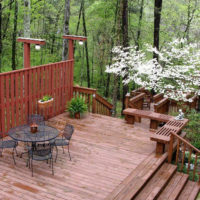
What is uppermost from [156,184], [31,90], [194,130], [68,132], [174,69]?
[174,69]

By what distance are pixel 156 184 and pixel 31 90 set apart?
3.96 meters

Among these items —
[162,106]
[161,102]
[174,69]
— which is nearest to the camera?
[174,69]

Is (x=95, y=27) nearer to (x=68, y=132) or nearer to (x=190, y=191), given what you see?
(x=68, y=132)

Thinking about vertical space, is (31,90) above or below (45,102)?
above

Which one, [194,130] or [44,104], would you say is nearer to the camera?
[44,104]

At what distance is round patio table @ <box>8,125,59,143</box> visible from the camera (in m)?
5.47

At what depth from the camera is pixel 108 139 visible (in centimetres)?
716

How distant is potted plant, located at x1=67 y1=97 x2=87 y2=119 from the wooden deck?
1.79 ft

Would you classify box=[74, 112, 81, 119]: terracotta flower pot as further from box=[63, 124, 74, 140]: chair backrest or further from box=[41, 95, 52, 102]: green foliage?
box=[63, 124, 74, 140]: chair backrest

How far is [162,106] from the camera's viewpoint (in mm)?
10000

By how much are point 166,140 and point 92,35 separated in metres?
14.1

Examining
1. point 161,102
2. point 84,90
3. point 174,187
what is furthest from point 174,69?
point 174,187

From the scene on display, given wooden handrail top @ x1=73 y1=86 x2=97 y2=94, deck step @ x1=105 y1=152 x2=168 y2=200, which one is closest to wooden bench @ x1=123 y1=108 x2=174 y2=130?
wooden handrail top @ x1=73 y1=86 x2=97 y2=94

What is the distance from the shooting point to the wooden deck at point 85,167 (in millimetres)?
4758
